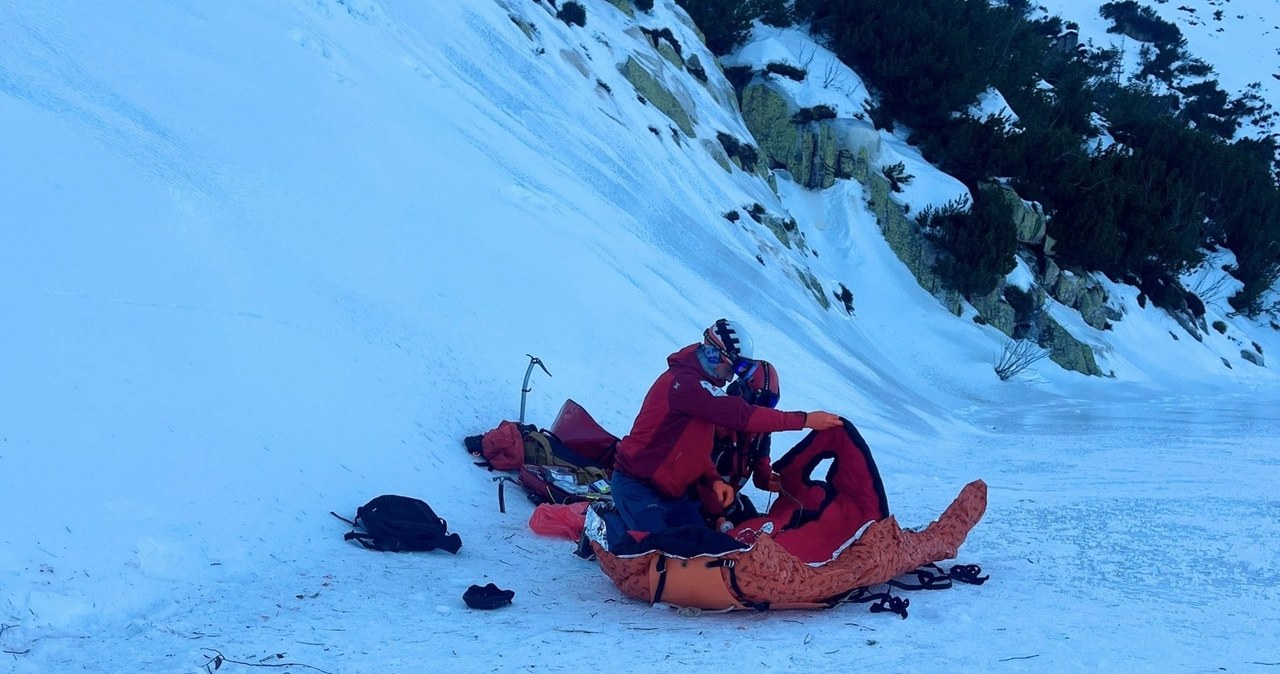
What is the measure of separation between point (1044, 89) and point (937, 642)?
88.2ft

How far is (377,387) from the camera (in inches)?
234

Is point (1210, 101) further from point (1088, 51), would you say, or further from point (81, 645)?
A: point (81, 645)

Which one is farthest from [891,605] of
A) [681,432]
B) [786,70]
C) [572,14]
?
[786,70]

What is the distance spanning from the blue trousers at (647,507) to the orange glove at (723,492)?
0.12m

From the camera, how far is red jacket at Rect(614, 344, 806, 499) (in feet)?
13.7

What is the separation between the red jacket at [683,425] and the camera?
4.18 metres

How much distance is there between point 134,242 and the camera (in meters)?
5.56

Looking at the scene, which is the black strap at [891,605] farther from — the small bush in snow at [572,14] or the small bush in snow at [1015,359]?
the small bush in snow at [572,14]

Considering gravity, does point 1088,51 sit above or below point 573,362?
above

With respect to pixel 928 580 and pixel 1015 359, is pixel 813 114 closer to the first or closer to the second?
pixel 1015 359

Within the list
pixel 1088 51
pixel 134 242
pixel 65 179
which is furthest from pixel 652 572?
pixel 1088 51

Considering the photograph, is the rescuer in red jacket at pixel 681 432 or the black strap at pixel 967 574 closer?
the black strap at pixel 967 574

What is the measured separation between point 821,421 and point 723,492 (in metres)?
0.64

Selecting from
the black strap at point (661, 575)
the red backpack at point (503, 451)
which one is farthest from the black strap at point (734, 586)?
the red backpack at point (503, 451)
